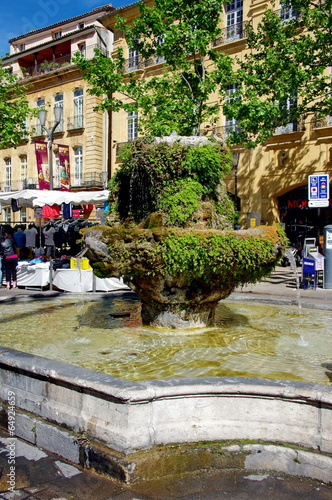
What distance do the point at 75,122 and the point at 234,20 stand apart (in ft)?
43.8

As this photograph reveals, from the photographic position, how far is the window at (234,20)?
23.7m

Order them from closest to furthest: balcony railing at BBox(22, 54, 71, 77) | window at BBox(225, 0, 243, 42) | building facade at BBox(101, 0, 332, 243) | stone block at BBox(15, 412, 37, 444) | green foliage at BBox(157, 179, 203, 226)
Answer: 1. stone block at BBox(15, 412, 37, 444)
2. green foliage at BBox(157, 179, 203, 226)
3. building facade at BBox(101, 0, 332, 243)
4. window at BBox(225, 0, 243, 42)
5. balcony railing at BBox(22, 54, 71, 77)

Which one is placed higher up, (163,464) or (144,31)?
(144,31)

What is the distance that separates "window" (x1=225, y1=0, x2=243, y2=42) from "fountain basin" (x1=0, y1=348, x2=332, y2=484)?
24.1 meters

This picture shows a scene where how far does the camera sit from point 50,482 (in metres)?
2.82

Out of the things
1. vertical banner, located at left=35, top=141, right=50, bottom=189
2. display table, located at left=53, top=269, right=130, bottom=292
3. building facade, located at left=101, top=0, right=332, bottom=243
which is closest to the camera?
display table, located at left=53, top=269, right=130, bottom=292

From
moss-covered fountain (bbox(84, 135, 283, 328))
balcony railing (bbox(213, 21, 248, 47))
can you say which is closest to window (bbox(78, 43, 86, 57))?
balcony railing (bbox(213, 21, 248, 47))

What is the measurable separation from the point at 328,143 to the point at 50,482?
796 inches

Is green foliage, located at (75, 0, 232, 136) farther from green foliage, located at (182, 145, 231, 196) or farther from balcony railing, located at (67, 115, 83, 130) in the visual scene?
balcony railing, located at (67, 115, 83, 130)

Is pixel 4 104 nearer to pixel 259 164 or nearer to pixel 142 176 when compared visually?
pixel 259 164

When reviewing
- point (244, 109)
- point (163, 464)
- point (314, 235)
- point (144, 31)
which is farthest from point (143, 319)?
point (314, 235)

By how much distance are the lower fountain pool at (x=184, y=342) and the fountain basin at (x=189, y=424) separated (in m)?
0.93

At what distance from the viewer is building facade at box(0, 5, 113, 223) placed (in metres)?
Answer: 30.9

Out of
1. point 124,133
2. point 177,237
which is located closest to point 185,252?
point 177,237
